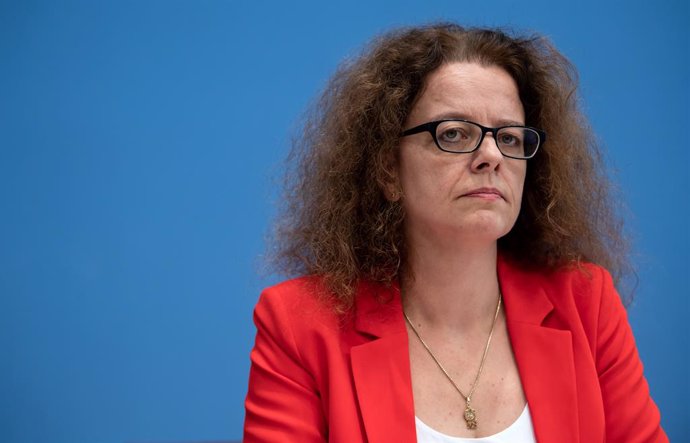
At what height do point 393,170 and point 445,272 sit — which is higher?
point 393,170

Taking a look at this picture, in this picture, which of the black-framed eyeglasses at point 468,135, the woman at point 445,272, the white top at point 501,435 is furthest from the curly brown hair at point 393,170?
the white top at point 501,435

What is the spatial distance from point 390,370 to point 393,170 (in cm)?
44

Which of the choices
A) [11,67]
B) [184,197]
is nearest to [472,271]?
Answer: [184,197]

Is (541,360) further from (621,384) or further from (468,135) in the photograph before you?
(468,135)

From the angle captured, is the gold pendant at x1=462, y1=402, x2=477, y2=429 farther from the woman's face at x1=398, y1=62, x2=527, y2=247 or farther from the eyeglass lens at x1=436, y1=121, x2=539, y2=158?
the eyeglass lens at x1=436, y1=121, x2=539, y2=158

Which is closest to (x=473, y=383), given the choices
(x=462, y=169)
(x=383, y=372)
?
(x=383, y=372)

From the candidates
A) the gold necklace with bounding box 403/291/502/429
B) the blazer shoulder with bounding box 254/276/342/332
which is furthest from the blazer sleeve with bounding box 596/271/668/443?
the blazer shoulder with bounding box 254/276/342/332

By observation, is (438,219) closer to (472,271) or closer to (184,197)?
(472,271)

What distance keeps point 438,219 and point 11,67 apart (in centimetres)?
168

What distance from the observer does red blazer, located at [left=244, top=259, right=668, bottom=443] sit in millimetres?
1691

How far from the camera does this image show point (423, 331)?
1.86m

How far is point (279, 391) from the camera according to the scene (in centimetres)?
173

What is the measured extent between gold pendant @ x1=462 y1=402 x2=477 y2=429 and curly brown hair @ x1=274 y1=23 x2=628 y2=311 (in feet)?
1.10

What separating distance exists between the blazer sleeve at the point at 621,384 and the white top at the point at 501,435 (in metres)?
0.20
